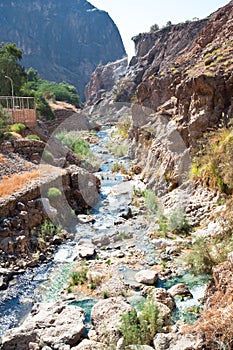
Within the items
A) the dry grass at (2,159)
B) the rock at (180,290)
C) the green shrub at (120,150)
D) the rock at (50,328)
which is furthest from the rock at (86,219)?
the green shrub at (120,150)

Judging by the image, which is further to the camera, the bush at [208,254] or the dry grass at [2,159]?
the dry grass at [2,159]

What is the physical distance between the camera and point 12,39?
12188 centimetres

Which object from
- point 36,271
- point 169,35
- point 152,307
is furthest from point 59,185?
point 169,35

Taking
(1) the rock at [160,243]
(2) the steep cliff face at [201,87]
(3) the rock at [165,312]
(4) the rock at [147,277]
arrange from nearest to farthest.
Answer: (3) the rock at [165,312], (4) the rock at [147,277], (1) the rock at [160,243], (2) the steep cliff face at [201,87]

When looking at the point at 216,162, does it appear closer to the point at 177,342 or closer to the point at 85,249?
the point at 85,249

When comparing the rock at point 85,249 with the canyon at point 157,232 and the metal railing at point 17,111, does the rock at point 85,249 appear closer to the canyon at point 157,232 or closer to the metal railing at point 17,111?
the canyon at point 157,232

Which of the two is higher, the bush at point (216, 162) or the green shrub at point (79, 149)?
the bush at point (216, 162)

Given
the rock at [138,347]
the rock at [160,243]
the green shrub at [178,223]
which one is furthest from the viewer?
the green shrub at [178,223]

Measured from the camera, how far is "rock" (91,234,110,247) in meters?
15.5

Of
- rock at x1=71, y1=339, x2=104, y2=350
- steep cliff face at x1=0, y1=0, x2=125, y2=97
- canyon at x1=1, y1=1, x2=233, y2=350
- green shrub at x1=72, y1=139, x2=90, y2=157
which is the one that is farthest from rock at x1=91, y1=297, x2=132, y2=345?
steep cliff face at x1=0, y1=0, x2=125, y2=97

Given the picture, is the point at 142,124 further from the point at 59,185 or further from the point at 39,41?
the point at 39,41

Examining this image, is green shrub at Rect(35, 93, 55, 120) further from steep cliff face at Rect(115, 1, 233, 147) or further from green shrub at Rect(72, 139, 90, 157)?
steep cliff face at Rect(115, 1, 233, 147)

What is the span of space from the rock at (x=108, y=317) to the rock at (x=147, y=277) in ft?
5.16

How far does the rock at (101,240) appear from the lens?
50.8ft
